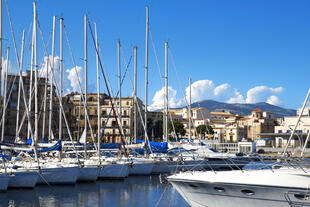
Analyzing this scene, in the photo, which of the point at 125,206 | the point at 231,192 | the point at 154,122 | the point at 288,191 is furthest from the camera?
the point at 154,122

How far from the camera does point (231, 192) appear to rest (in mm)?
17250

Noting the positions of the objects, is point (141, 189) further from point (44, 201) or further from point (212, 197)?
point (212, 197)

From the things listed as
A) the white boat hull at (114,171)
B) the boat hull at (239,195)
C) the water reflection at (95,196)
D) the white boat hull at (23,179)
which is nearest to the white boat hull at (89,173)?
the water reflection at (95,196)

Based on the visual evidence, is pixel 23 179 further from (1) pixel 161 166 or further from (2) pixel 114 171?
(1) pixel 161 166

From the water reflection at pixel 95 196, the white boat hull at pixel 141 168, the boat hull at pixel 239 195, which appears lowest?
the water reflection at pixel 95 196

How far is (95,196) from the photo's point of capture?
89.5 feet

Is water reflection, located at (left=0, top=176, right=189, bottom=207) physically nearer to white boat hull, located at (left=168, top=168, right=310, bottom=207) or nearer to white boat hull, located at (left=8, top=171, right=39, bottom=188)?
white boat hull, located at (left=8, top=171, right=39, bottom=188)

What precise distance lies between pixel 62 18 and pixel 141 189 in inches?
741

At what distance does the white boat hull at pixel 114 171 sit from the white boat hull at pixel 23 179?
23.0 ft

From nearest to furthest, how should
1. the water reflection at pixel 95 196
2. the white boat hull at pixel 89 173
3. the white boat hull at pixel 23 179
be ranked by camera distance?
the water reflection at pixel 95 196 < the white boat hull at pixel 23 179 < the white boat hull at pixel 89 173

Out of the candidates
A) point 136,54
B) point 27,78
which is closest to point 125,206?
point 136,54

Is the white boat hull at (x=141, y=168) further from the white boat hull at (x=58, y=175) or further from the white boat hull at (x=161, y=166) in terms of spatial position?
the white boat hull at (x=58, y=175)

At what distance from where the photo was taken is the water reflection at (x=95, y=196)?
2442cm

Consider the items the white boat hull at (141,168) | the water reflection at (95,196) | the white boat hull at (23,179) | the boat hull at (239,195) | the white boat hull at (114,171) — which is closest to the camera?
the boat hull at (239,195)
